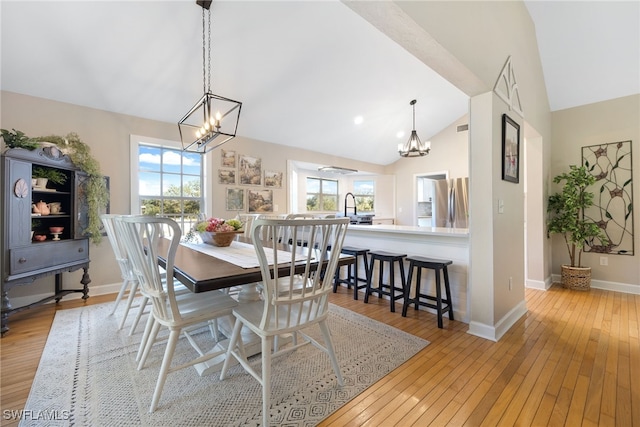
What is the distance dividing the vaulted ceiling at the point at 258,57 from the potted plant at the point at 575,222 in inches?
47.2

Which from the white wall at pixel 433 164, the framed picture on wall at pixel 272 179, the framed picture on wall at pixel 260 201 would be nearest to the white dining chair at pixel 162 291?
the framed picture on wall at pixel 260 201

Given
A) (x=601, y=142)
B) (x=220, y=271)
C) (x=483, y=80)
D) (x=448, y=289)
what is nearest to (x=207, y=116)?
(x=220, y=271)

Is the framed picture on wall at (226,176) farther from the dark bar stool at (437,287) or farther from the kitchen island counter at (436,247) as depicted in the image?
the dark bar stool at (437,287)

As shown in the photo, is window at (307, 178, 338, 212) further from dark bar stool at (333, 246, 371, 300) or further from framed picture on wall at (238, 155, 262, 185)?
dark bar stool at (333, 246, 371, 300)

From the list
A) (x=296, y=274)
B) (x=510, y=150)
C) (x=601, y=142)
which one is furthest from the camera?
(x=601, y=142)

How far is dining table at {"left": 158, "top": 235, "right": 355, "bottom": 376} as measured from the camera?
1.27 metres

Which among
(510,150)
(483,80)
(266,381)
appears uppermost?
(483,80)

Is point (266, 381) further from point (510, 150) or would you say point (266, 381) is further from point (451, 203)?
point (451, 203)

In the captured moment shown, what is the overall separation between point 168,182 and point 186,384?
3.13 metres

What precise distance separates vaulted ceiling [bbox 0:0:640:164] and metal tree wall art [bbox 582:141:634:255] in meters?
0.78

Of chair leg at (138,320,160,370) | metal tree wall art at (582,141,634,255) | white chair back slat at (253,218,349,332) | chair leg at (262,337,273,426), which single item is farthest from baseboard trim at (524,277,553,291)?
chair leg at (138,320,160,370)

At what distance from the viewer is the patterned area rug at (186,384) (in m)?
1.41

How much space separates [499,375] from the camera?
1786 millimetres

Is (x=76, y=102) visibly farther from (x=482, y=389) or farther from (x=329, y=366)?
(x=482, y=389)
